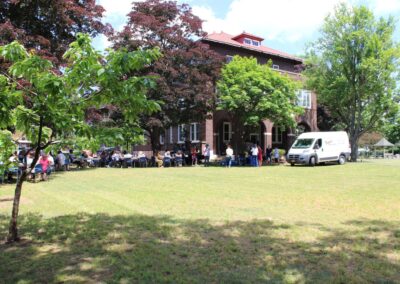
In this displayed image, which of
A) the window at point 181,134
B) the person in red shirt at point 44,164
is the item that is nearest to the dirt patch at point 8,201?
the person in red shirt at point 44,164

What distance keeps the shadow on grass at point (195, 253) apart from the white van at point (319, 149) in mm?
19042

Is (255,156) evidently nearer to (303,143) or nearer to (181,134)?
(303,143)

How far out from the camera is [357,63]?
109ft

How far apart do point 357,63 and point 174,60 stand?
16.4 m

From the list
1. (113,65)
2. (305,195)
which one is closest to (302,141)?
(305,195)

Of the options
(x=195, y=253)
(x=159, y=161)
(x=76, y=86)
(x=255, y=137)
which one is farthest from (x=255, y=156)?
(x=76, y=86)

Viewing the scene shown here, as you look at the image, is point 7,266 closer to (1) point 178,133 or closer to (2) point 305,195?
(2) point 305,195

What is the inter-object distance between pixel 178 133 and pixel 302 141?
14015mm

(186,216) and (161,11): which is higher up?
(161,11)

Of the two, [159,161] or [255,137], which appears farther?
[255,137]

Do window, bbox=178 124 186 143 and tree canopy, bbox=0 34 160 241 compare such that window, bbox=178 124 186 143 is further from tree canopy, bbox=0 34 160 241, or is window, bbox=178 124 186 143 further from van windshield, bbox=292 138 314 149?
tree canopy, bbox=0 34 160 241

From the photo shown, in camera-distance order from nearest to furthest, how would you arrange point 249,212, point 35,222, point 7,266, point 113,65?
point 7,266
point 113,65
point 35,222
point 249,212

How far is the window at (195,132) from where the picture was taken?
34781 mm

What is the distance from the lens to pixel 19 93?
5406 mm
